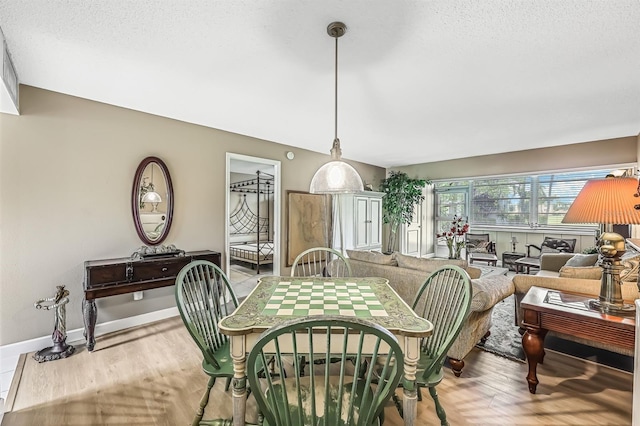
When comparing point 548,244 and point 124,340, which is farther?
point 548,244

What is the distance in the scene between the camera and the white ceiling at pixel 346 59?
1658 millimetres

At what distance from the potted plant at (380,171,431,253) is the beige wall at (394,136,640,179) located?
0.36 m

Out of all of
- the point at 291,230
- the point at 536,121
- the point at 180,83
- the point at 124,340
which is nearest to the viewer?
the point at 180,83

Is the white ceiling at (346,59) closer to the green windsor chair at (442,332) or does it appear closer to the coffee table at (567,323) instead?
the green windsor chair at (442,332)

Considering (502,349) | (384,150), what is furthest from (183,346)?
(384,150)

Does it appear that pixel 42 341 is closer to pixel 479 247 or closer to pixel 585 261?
pixel 585 261

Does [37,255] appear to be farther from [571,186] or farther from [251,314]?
[571,186]

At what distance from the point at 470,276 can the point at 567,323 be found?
0.78 metres

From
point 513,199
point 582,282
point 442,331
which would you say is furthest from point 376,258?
point 513,199

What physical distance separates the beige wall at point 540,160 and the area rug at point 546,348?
299 centimetres

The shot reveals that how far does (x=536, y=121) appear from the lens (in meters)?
3.55

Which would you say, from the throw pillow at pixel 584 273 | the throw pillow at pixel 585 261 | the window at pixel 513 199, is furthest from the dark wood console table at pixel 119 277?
the window at pixel 513 199

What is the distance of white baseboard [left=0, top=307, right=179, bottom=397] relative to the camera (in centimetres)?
246

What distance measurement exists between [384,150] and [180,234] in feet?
11.6
